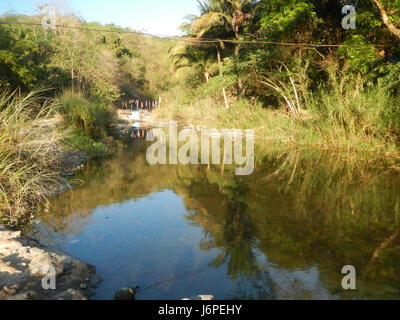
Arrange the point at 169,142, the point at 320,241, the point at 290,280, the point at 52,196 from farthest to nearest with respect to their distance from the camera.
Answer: the point at 169,142, the point at 52,196, the point at 320,241, the point at 290,280

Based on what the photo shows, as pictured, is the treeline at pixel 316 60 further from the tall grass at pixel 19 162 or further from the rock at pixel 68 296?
the rock at pixel 68 296

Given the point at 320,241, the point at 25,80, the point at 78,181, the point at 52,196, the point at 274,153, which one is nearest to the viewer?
the point at 320,241

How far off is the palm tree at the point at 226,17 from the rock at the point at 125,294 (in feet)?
53.5

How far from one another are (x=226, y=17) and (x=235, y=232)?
1659 cm

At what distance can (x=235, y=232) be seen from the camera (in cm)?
434

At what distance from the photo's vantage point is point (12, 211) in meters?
4.75

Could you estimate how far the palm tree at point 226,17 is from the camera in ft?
59.0

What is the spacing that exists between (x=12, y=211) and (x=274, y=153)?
7.89m

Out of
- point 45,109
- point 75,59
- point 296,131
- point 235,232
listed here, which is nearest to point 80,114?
point 45,109

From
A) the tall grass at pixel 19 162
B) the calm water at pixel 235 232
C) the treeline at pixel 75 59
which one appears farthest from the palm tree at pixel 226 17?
the tall grass at pixel 19 162

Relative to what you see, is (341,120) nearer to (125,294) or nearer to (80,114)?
(80,114)

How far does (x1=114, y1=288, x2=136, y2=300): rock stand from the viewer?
280 centimetres

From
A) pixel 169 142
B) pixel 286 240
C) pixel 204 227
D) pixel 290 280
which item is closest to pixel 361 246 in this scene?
pixel 286 240
